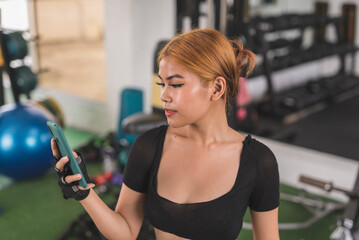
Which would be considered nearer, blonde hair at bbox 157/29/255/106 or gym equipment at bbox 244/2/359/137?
blonde hair at bbox 157/29/255/106

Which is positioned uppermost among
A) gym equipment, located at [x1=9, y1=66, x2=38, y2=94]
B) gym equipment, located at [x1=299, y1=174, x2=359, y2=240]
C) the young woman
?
the young woman

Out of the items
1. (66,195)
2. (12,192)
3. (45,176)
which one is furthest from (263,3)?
(66,195)

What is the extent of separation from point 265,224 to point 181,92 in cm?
49

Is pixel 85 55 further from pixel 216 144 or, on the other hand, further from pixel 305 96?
pixel 216 144

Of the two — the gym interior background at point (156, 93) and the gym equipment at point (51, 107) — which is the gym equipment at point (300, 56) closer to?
the gym interior background at point (156, 93)

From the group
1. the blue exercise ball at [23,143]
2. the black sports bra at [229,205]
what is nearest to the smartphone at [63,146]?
the black sports bra at [229,205]

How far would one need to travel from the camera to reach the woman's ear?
4.08 ft

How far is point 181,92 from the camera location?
3.96ft

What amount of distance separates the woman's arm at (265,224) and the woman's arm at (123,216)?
370 millimetres

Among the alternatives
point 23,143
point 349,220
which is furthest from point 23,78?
point 349,220

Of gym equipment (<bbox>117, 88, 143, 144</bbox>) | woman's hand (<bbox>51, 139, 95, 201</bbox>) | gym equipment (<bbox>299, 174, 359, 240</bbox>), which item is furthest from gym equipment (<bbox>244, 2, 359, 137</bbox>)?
woman's hand (<bbox>51, 139, 95, 201</bbox>)

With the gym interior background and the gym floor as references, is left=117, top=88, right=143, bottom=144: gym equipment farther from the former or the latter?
the gym floor

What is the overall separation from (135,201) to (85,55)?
12.0ft

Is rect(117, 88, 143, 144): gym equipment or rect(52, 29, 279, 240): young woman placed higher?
rect(52, 29, 279, 240): young woman
